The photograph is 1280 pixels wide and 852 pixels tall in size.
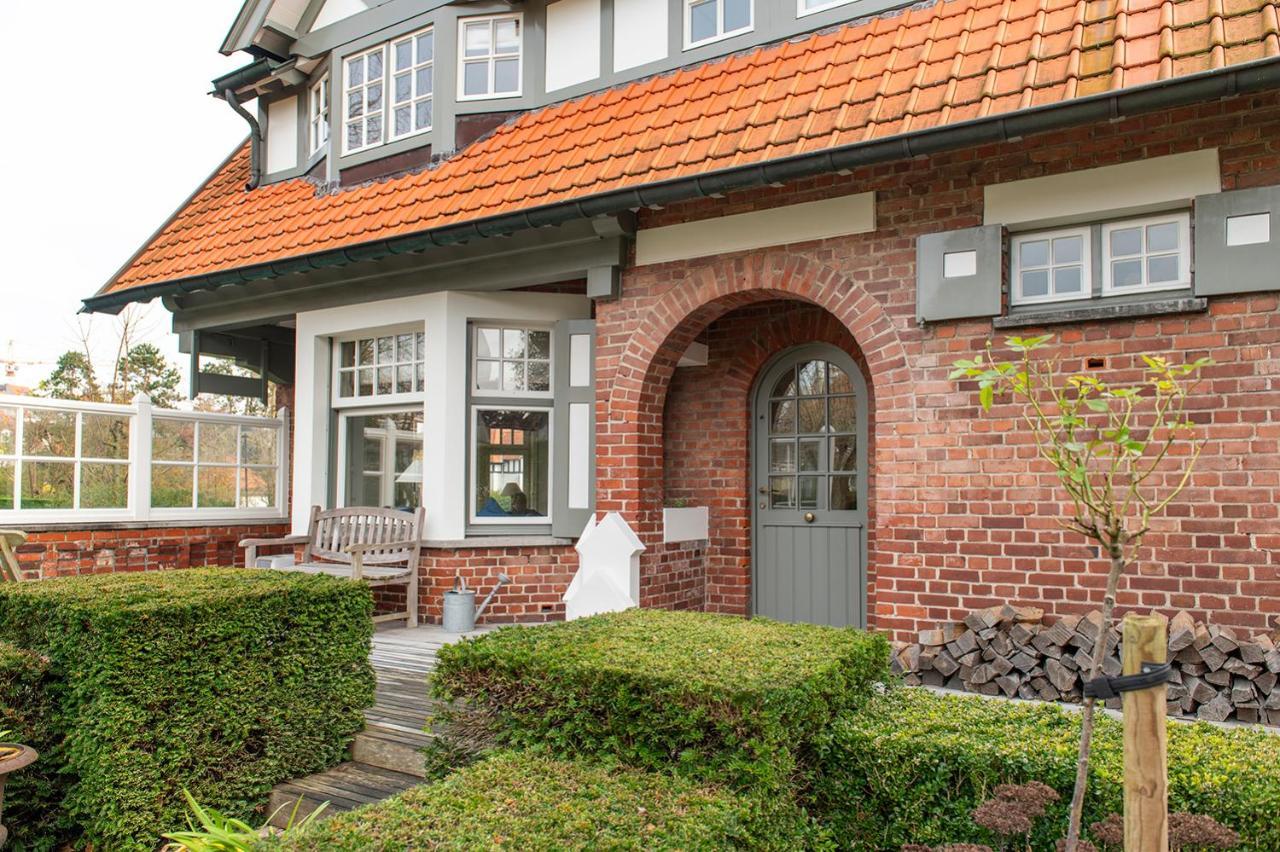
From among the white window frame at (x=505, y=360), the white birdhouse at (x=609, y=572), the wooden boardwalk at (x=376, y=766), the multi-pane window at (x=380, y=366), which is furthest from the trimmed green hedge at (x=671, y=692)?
the multi-pane window at (x=380, y=366)

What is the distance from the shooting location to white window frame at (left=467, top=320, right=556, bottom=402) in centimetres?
827

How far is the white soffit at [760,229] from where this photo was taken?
6172 mm

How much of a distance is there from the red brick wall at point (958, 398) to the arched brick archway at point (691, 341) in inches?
0.6

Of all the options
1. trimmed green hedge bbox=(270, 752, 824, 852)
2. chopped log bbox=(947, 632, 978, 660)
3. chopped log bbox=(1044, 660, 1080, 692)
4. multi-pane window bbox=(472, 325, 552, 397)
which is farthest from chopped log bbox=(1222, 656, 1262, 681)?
multi-pane window bbox=(472, 325, 552, 397)

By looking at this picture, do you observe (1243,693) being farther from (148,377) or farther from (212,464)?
(148,377)

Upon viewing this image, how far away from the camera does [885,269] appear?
6.03 metres

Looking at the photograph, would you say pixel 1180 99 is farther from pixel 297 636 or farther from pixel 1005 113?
pixel 297 636

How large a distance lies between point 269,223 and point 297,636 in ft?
18.2

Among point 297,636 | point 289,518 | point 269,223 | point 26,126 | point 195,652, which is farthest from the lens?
point 26,126

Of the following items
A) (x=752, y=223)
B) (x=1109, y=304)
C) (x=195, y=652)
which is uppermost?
(x=752, y=223)

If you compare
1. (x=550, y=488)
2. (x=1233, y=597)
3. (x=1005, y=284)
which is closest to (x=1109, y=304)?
(x=1005, y=284)

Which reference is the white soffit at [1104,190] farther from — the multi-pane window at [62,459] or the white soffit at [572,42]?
the multi-pane window at [62,459]

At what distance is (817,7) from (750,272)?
2126 mm

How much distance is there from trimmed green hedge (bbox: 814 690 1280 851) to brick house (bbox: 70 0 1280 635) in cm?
217
